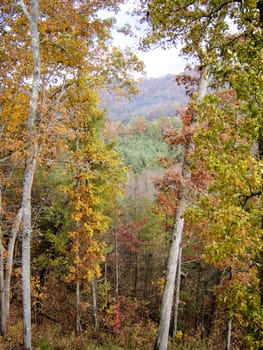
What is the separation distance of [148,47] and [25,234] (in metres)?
4.93

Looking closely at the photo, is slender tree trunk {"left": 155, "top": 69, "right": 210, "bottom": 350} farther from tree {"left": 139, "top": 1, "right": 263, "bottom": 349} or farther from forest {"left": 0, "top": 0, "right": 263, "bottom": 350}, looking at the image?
tree {"left": 139, "top": 1, "right": 263, "bottom": 349}

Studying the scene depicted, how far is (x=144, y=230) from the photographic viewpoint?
67.3 feet

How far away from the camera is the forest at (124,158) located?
154 inches

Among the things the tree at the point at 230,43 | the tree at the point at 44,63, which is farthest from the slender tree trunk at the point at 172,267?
the tree at the point at 44,63

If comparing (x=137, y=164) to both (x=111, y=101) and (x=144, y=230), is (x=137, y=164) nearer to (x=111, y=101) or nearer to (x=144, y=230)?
(x=144, y=230)

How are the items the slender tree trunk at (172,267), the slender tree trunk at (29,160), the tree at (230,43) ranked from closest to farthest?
the tree at (230,43)
the slender tree trunk at (29,160)
the slender tree trunk at (172,267)

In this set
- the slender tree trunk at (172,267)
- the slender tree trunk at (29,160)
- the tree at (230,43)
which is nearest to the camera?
the tree at (230,43)

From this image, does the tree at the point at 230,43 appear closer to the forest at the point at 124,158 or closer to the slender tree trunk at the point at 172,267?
the forest at the point at 124,158

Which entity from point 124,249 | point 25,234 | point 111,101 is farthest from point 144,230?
point 25,234

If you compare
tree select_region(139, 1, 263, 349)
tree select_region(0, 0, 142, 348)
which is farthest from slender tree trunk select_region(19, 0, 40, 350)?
tree select_region(139, 1, 263, 349)

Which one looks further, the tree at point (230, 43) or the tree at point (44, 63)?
the tree at point (44, 63)

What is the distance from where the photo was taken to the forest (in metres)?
3.91

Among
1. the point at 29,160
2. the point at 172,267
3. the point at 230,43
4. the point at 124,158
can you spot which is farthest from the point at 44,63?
the point at 172,267

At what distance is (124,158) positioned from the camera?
9758 mm
